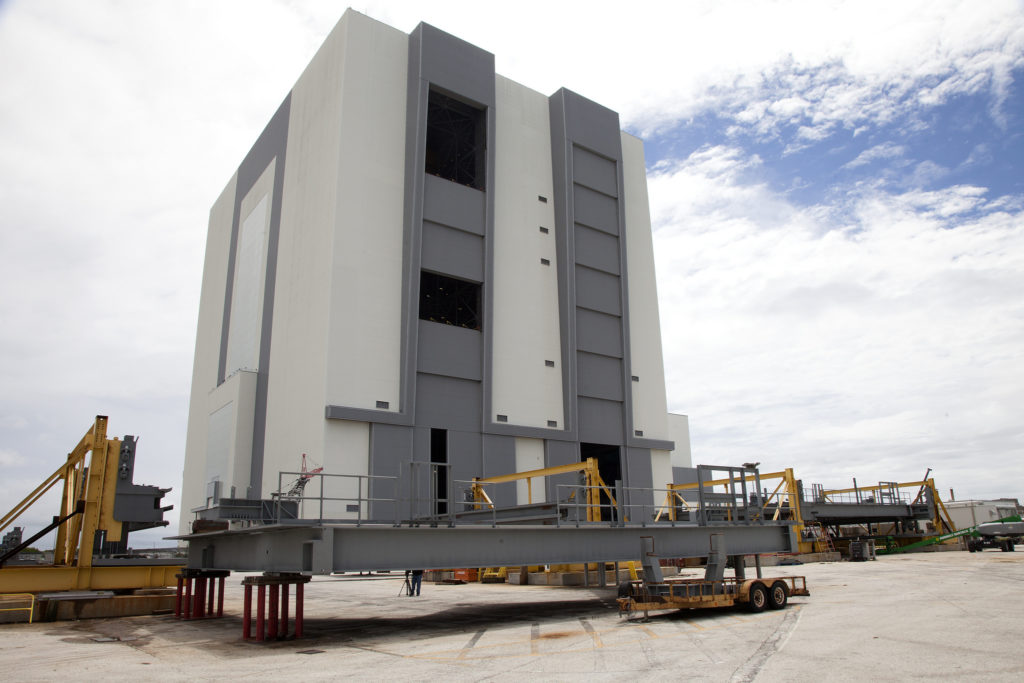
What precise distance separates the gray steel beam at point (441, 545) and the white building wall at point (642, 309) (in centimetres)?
1604

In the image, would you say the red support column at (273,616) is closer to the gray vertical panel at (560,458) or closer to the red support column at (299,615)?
the red support column at (299,615)

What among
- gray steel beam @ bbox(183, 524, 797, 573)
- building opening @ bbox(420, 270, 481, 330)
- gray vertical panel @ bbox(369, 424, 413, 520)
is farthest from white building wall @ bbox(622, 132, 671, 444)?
gray steel beam @ bbox(183, 524, 797, 573)

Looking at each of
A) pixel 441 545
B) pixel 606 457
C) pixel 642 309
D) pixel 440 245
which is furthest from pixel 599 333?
pixel 441 545

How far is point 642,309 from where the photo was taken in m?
37.6

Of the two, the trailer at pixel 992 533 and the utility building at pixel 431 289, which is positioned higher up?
the utility building at pixel 431 289

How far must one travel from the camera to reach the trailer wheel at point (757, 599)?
15.9 meters

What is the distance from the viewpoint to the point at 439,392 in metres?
29.2

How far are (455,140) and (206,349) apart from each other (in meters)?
21.3

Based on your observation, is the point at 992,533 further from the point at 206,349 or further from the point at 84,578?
the point at 206,349

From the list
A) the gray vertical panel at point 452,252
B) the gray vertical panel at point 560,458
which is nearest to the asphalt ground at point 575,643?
the gray vertical panel at point 560,458

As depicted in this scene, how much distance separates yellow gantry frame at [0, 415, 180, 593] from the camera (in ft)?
64.2

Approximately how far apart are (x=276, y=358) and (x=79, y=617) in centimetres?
1408

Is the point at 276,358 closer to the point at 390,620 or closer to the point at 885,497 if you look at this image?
the point at 390,620

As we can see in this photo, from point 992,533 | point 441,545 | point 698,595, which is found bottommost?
point 698,595
